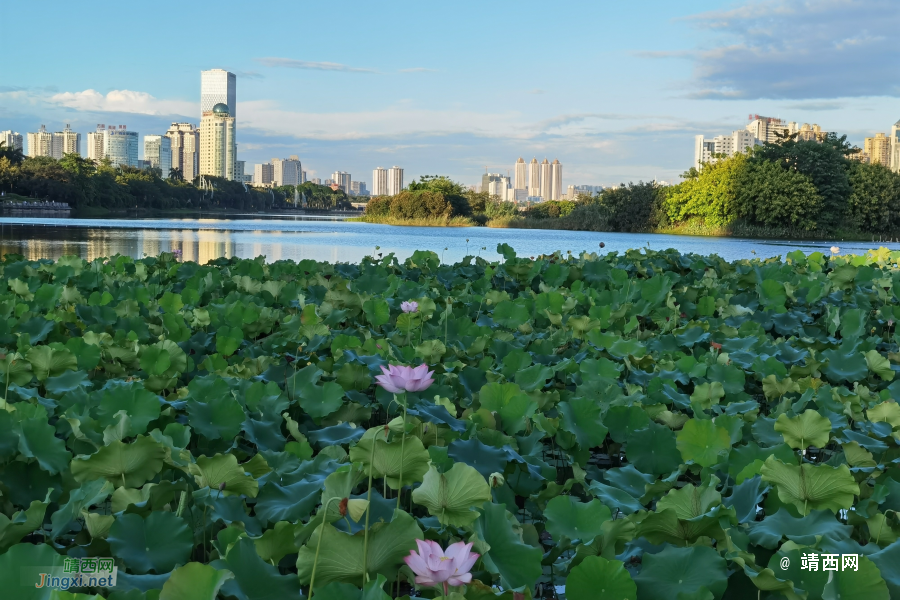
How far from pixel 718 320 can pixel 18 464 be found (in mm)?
2932

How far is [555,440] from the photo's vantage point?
1.66 m

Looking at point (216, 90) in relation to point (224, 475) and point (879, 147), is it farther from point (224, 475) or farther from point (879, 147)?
point (224, 475)

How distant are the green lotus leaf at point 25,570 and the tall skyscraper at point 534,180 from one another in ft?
Result: 525

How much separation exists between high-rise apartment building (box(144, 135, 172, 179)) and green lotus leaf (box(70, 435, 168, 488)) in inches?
6944

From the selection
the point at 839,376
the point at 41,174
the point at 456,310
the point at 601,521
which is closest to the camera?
the point at 601,521

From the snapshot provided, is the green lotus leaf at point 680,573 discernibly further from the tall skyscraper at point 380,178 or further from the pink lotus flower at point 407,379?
the tall skyscraper at point 380,178

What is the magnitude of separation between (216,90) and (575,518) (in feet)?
547

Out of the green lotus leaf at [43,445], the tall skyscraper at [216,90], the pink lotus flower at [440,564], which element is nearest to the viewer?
the pink lotus flower at [440,564]

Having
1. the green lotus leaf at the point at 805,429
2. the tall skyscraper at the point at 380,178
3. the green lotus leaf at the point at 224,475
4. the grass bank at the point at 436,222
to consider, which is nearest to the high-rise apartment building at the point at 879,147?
the grass bank at the point at 436,222

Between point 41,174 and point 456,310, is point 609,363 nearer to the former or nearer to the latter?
point 456,310

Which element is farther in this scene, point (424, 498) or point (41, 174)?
point (41, 174)

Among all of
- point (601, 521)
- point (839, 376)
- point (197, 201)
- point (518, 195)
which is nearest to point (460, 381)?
point (601, 521)

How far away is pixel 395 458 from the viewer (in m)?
1.11

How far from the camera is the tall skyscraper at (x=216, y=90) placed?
15275 centimetres
